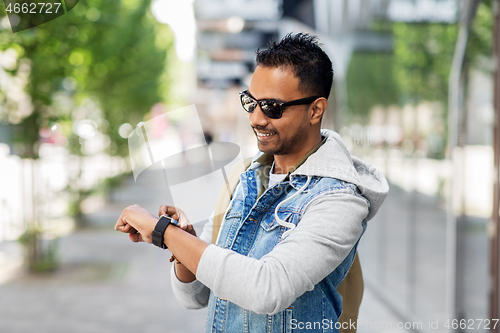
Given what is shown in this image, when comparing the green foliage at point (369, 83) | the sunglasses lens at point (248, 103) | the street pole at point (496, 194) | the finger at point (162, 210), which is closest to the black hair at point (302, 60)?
the sunglasses lens at point (248, 103)

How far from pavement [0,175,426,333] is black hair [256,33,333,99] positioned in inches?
99.9

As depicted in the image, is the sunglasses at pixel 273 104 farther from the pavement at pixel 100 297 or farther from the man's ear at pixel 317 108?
the pavement at pixel 100 297

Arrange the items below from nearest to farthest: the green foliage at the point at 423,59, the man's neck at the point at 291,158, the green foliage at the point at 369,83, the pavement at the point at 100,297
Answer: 1. the man's neck at the point at 291,158
2. the green foliage at the point at 423,59
3. the pavement at the point at 100,297
4. the green foliage at the point at 369,83

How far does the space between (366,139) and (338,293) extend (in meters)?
4.75

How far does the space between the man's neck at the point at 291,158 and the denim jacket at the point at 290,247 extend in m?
0.05

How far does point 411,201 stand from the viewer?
470cm

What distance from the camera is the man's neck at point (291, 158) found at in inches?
61.8

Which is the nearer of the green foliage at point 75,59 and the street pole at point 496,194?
the street pole at point 496,194

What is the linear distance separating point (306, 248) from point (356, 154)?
17.3 feet

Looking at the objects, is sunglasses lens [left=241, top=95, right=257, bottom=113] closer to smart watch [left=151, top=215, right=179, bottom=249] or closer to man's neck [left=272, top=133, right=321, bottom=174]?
man's neck [left=272, top=133, right=321, bottom=174]

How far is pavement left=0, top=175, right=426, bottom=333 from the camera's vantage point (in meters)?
4.66

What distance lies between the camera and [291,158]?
62.6 inches

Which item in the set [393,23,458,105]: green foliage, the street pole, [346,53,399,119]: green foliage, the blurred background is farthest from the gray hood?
[346,53,399,119]: green foliage

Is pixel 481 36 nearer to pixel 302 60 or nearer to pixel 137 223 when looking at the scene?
pixel 302 60
